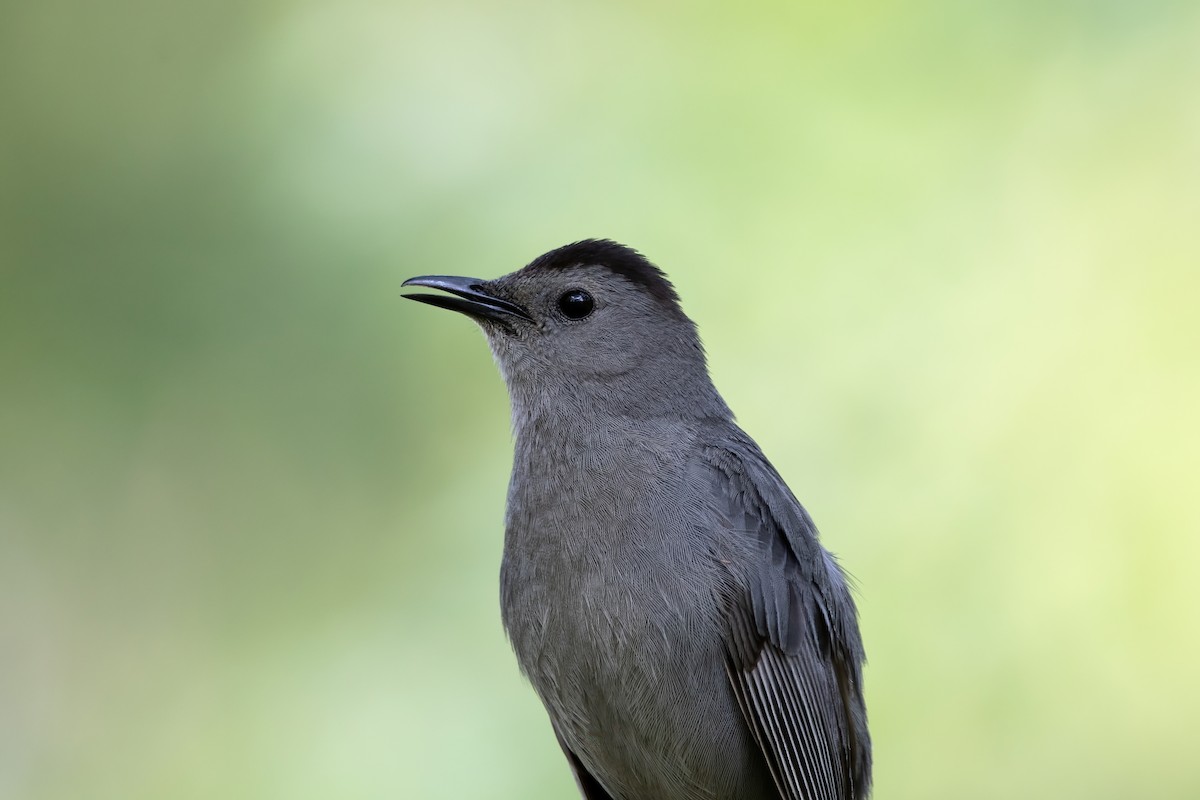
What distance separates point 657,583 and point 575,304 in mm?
1044

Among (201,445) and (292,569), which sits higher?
(201,445)

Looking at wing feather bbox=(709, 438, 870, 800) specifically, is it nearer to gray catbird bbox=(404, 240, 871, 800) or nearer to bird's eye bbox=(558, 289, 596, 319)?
gray catbird bbox=(404, 240, 871, 800)

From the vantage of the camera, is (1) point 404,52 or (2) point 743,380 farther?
(1) point 404,52

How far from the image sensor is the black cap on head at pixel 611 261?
4.27m

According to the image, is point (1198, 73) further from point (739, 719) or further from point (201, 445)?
point (201, 445)

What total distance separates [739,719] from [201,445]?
3306 mm

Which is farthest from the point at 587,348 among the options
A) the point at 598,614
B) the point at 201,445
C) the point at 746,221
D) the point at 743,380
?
the point at 201,445

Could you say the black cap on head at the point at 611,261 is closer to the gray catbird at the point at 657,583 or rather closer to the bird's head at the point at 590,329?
the bird's head at the point at 590,329

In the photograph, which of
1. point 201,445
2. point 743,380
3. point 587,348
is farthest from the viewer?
point 201,445

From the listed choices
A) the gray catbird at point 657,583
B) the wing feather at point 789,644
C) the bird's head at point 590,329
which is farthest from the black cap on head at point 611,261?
the wing feather at point 789,644

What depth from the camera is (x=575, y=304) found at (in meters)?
4.24

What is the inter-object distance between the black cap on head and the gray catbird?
12cm

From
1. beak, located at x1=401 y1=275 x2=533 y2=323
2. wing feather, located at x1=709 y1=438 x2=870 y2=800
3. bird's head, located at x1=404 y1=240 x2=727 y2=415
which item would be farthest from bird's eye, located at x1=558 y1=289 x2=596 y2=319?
wing feather, located at x1=709 y1=438 x2=870 y2=800

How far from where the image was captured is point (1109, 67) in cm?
605
